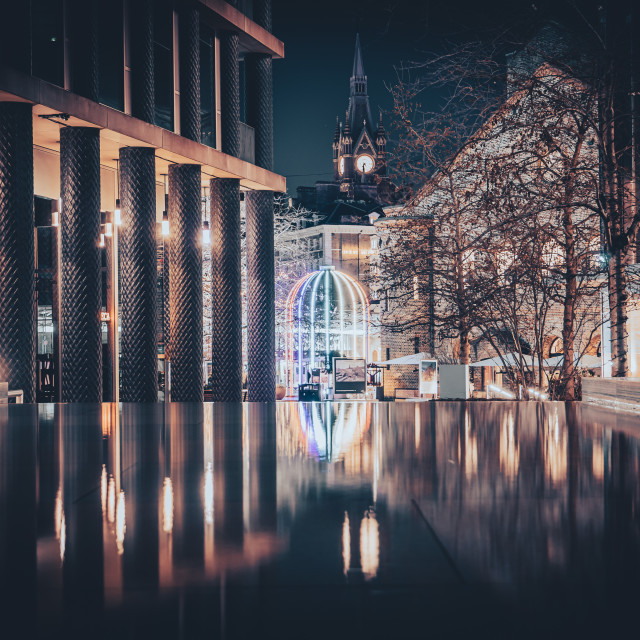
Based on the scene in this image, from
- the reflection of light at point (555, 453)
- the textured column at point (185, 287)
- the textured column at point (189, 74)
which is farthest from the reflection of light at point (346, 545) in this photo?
the textured column at point (189, 74)

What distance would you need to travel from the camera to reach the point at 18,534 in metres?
3.03

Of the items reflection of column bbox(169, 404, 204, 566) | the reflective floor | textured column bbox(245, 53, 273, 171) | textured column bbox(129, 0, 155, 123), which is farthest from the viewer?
textured column bbox(245, 53, 273, 171)

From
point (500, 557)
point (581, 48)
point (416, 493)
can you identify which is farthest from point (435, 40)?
point (500, 557)

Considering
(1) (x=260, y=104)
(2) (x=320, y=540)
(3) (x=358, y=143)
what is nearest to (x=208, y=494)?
(2) (x=320, y=540)

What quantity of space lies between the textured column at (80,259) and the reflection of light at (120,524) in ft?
38.0

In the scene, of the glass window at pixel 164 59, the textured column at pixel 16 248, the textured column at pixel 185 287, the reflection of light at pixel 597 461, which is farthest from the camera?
the textured column at pixel 185 287

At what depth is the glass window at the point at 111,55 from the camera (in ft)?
52.3

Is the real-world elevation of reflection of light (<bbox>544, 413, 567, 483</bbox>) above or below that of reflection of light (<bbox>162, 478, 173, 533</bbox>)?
below

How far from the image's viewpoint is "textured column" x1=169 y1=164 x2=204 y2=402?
1850 cm

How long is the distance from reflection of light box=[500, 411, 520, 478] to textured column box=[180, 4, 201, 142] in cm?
1266

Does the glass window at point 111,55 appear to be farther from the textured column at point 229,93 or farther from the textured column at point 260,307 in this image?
the textured column at point 260,307

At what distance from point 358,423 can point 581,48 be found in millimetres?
5951

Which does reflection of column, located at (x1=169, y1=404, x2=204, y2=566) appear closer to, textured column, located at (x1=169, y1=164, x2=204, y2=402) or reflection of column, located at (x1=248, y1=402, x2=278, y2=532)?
reflection of column, located at (x1=248, y1=402, x2=278, y2=532)

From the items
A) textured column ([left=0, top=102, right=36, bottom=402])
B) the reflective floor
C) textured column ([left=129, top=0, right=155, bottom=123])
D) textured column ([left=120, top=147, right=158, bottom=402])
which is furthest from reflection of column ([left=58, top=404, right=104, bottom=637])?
textured column ([left=129, top=0, right=155, bottom=123])
